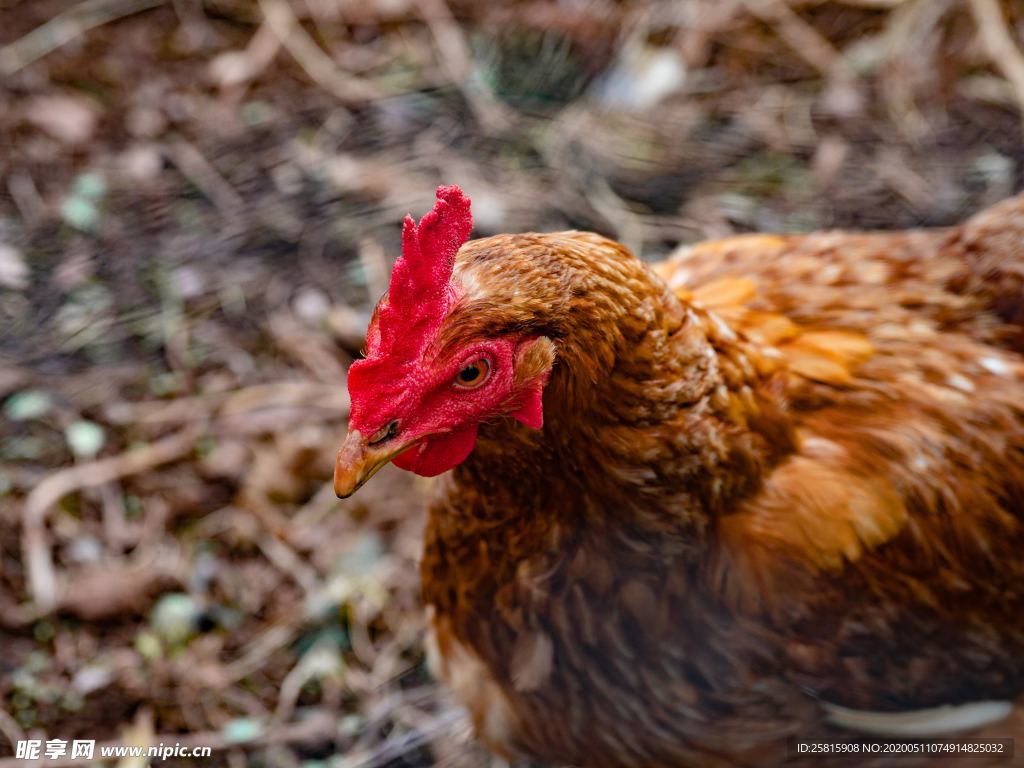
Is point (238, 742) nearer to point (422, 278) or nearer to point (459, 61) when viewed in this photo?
point (422, 278)

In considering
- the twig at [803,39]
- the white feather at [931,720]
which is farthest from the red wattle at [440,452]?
the twig at [803,39]

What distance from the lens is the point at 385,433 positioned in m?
1.34

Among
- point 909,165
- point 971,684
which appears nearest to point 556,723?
point 971,684

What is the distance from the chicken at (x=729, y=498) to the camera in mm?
1429

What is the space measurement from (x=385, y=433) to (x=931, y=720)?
3.98 ft

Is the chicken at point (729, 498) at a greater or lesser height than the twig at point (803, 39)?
lesser

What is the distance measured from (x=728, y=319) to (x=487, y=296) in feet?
2.08

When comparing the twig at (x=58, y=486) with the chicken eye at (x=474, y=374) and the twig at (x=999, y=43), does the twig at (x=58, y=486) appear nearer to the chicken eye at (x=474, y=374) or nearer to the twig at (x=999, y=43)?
the chicken eye at (x=474, y=374)

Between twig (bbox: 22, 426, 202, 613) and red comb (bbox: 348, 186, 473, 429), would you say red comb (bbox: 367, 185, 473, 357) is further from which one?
twig (bbox: 22, 426, 202, 613)

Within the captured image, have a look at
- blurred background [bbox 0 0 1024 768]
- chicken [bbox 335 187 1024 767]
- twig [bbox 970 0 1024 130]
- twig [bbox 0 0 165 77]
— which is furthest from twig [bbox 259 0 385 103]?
twig [bbox 970 0 1024 130]

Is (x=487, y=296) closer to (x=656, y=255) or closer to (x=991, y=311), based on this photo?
(x=991, y=311)

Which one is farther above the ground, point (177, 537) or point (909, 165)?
point (909, 165)

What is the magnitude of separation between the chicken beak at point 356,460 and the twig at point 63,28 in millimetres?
2748

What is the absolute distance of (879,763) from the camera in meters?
1.88
